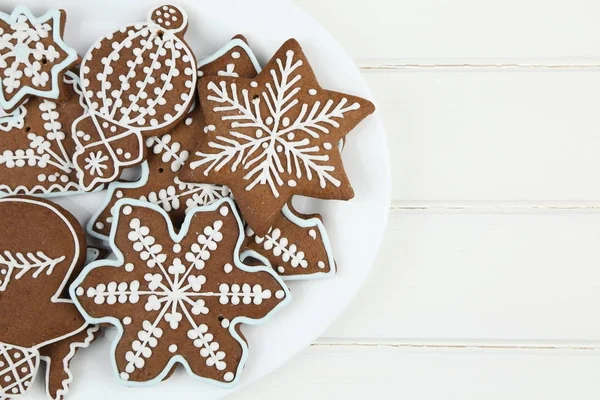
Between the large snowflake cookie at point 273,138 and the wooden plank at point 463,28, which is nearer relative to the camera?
the large snowflake cookie at point 273,138

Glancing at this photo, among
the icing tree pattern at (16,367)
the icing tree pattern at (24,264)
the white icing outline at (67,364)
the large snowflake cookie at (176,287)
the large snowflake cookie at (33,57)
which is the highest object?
the large snowflake cookie at (33,57)

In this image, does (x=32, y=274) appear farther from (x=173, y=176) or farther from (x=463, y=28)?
(x=463, y=28)

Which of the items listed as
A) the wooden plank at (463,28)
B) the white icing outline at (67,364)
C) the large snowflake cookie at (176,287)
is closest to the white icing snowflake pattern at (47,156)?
the large snowflake cookie at (176,287)

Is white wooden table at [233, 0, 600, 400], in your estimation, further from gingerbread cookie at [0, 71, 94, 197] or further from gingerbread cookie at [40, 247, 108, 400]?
gingerbread cookie at [0, 71, 94, 197]

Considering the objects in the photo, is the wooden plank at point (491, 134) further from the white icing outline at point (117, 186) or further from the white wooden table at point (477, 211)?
the white icing outline at point (117, 186)

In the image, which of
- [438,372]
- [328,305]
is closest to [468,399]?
[438,372]

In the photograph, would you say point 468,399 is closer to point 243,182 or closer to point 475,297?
point 475,297

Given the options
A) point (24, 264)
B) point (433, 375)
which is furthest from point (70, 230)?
point (433, 375)

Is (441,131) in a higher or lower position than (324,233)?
higher
